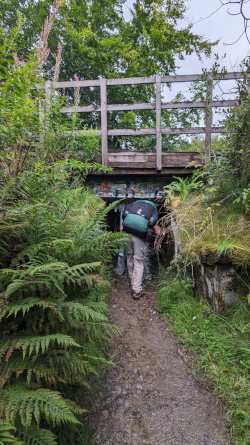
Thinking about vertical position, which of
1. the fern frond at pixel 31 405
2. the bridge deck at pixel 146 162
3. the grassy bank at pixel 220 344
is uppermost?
the bridge deck at pixel 146 162

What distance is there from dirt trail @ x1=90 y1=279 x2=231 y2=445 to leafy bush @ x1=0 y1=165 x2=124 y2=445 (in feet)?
1.43

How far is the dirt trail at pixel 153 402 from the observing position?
198 cm

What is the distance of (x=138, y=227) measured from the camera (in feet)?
15.0

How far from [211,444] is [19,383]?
1725 millimetres

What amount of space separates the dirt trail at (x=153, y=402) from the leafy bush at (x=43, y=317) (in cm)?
44

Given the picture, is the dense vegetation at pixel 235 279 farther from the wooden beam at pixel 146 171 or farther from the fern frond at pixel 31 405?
the fern frond at pixel 31 405

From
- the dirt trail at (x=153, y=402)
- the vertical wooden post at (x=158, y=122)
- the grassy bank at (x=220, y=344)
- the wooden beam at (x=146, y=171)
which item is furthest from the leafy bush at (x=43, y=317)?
the vertical wooden post at (x=158, y=122)

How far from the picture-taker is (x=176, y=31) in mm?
10227

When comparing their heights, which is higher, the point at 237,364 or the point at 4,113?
the point at 4,113

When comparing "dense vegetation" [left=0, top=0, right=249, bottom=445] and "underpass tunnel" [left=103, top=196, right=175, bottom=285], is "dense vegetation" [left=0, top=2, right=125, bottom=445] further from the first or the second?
"underpass tunnel" [left=103, top=196, right=175, bottom=285]

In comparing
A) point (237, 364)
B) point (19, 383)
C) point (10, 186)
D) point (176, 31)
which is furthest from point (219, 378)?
point (176, 31)

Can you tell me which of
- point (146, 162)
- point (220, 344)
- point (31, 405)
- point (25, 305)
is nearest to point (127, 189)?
point (146, 162)

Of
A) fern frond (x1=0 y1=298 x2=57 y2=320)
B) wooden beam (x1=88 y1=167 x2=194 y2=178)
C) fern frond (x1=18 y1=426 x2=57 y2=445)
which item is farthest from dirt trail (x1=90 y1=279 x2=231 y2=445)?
wooden beam (x1=88 y1=167 x2=194 y2=178)

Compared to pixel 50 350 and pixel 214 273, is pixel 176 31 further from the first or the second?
pixel 50 350
